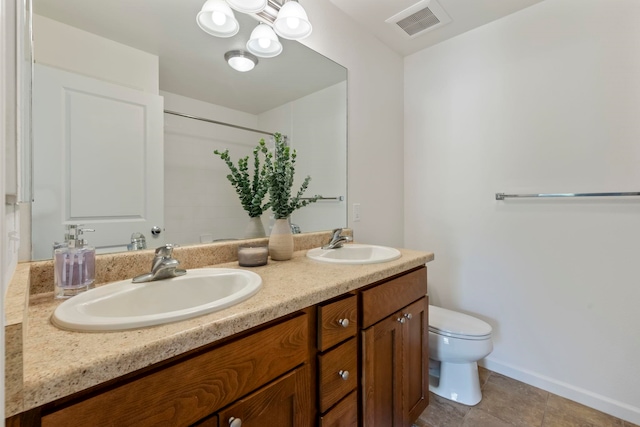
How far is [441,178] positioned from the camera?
199 cm

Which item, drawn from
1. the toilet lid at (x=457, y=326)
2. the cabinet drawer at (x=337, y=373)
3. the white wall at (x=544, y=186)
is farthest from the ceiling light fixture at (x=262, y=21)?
the toilet lid at (x=457, y=326)

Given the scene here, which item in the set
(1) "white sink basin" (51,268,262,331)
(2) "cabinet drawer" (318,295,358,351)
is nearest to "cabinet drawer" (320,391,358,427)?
(2) "cabinet drawer" (318,295,358,351)

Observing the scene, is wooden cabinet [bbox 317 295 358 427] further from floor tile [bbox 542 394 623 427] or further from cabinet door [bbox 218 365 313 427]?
floor tile [bbox 542 394 623 427]

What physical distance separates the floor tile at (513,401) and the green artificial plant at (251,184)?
158 cm

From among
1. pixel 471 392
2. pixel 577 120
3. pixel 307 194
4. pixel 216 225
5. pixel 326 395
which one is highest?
pixel 577 120

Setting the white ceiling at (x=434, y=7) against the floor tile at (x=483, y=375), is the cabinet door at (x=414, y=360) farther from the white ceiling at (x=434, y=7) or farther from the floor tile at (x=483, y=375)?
the white ceiling at (x=434, y=7)

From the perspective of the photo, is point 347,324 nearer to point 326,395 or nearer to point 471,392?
point 326,395

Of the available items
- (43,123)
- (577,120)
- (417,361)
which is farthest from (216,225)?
(577,120)

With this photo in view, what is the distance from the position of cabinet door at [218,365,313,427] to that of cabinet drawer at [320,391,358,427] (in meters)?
0.07

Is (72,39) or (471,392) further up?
(72,39)

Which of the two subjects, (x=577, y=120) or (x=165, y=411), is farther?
(x=577, y=120)

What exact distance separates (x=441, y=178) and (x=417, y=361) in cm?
127

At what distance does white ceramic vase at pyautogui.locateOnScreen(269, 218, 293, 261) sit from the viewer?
1.19m

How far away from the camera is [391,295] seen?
1.09 metres
